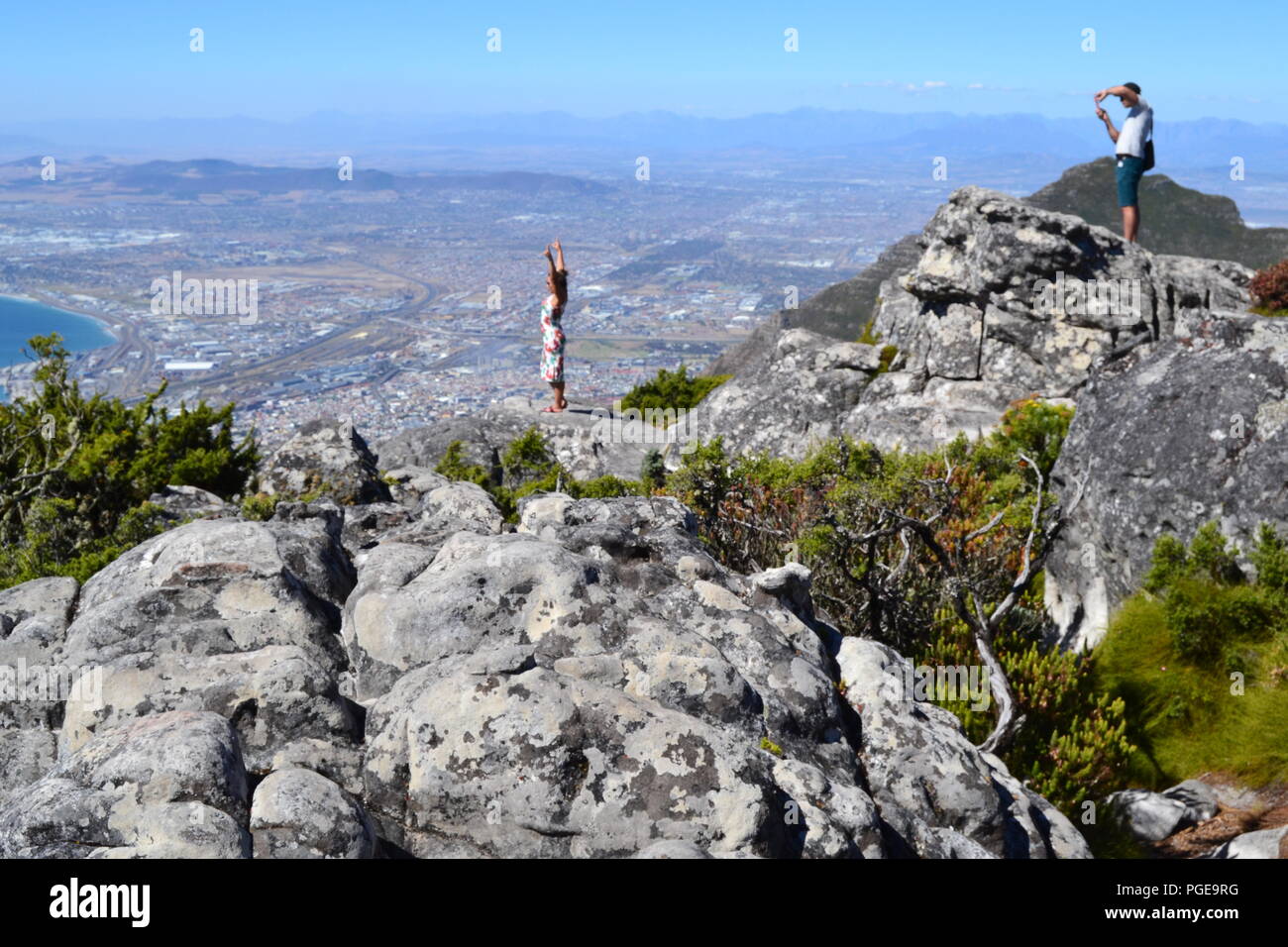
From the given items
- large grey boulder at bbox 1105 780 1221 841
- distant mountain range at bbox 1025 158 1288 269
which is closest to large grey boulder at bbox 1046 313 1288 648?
large grey boulder at bbox 1105 780 1221 841

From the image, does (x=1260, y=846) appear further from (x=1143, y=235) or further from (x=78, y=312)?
(x=78, y=312)

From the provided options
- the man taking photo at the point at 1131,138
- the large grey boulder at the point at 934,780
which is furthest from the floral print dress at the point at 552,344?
the large grey boulder at the point at 934,780

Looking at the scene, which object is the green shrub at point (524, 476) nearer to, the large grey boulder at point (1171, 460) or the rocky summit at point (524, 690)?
the rocky summit at point (524, 690)

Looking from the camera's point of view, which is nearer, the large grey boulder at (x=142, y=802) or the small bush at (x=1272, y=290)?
the large grey boulder at (x=142, y=802)

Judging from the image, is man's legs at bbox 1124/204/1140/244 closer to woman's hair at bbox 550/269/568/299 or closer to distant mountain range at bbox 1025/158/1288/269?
woman's hair at bbox 550/269/568/299

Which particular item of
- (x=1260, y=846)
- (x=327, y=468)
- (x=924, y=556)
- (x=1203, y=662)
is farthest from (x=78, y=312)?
(x=1260, y=846)
